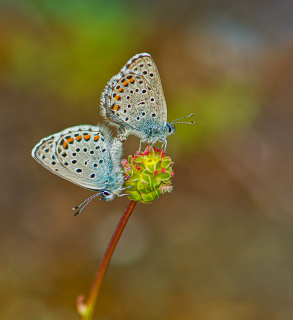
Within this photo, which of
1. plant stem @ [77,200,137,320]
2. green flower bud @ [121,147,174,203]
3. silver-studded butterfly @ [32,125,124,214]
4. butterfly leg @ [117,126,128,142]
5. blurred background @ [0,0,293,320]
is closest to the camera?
plant stem @ [77,200,137,320]

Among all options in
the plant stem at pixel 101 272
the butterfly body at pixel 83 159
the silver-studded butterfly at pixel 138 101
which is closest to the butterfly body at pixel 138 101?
the silver-studded butterfly at pixel 138 101

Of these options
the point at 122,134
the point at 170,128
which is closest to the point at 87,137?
the point at 122,134

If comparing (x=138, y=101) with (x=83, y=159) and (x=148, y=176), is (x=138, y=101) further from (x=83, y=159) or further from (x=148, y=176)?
(x=148, y=176)

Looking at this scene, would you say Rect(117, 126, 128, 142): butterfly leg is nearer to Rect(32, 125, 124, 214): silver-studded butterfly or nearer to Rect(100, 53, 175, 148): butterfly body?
Rect(100, 53, 175, 148): butterfly body

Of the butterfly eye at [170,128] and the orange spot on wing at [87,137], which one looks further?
the butterfly eye at [170,128]

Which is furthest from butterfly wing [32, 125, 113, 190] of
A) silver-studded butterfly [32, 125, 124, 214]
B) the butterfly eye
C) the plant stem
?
the butterfly eye

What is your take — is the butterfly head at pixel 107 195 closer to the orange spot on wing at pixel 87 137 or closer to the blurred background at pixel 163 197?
the orange spot on wing at pixel 87 137

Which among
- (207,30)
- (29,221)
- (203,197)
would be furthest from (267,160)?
(29,221)

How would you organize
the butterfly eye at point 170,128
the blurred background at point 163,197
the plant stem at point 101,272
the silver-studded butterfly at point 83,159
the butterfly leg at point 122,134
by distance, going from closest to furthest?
the plant stem at point 101,272, the silver-studded butterfly at point 83,159, the butterfly leg at point 122,134, the butterfly eye at point 170,128, the blurred background at point 163,197
